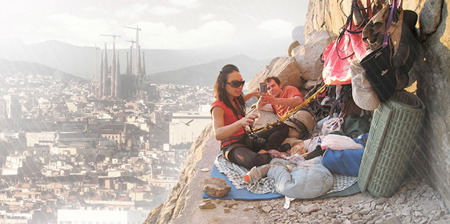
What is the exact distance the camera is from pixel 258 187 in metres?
3.15

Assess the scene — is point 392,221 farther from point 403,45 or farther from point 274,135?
point 274,135

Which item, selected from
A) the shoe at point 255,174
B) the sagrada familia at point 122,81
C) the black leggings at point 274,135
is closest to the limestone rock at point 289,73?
the black leggings at point 274,135

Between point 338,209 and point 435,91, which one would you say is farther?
point 338,209

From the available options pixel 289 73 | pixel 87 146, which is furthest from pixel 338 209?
pixel 87 146

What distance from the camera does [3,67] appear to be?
41.3 metres

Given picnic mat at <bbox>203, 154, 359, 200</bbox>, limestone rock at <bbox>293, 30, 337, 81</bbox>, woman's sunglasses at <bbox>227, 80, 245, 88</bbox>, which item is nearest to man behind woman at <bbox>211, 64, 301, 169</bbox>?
woman's sunglasses at <bbox>227, 80, 245, 88</bbox>

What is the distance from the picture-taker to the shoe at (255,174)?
321 centimetres

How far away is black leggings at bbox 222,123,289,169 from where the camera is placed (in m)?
3.43

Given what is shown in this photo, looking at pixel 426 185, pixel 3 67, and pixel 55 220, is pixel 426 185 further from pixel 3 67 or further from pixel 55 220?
pixel 3 67

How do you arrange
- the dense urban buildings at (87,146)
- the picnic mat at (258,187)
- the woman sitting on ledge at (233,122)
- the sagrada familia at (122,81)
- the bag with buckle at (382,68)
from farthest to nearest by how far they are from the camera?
the sagrada familia at (122,81) < the dense urban buildings at (87,146) < the woman sitting on ledge at (233,122) < the picnic mat at (258,187) < the bag with buckle at (382,68)

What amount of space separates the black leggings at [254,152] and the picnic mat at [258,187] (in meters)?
0.10

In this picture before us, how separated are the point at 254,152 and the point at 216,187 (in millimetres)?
642

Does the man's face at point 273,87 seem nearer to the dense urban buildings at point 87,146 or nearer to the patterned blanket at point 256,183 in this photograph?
the patterned blanket at point 256,183

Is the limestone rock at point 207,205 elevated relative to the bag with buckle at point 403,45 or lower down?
lower down
